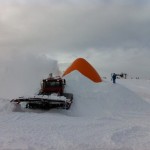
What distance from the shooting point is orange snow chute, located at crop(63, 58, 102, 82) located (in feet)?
88.5

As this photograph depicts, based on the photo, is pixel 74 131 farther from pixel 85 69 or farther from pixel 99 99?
pixel 85 69

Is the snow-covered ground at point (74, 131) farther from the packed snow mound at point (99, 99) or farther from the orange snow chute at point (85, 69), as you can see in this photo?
the orange snow chute at point (85, 69)

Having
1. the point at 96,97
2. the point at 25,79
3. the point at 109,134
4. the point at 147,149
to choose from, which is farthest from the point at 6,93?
the point at 147,149

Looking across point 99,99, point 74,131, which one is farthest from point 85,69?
point 74,131

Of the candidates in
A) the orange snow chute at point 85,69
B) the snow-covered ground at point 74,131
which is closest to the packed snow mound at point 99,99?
the snow-covered ground at point 74,131

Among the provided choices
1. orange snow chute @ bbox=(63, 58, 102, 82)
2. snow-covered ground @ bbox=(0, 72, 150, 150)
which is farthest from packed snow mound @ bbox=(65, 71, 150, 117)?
orange snow chute @ bbox=(63, 58, 102, 82)

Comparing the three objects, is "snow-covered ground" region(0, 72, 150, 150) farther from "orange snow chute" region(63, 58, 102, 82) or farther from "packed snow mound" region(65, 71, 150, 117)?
"orange snow chute" region(63, 58, 102, 82)

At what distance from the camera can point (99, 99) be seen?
72.2ft

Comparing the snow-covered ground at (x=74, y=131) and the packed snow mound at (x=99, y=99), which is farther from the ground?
the packed snow mound at (x=99, y=99)

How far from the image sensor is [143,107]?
20.8 m

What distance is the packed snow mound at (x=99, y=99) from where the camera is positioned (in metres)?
19.6

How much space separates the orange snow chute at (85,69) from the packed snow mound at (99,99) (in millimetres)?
702

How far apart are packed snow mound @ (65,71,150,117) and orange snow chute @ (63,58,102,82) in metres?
0.70

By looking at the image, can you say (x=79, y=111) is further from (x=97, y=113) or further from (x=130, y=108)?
(x=130, y=108)
